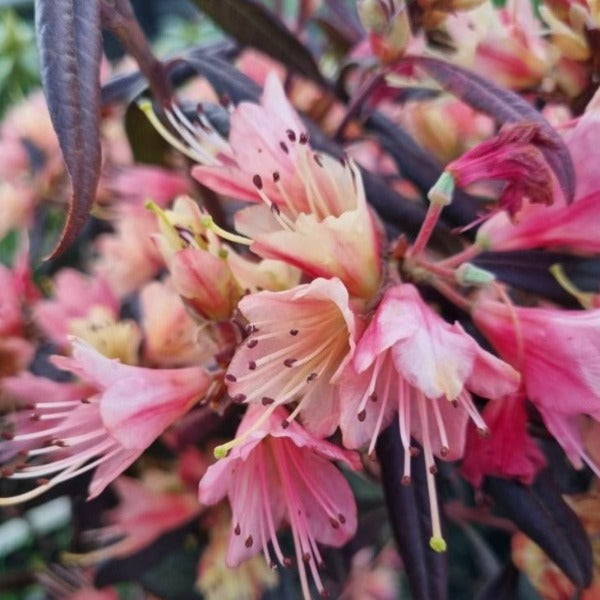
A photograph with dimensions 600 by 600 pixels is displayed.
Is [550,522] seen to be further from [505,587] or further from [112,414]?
[112,414]

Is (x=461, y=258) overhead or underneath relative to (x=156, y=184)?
underneath

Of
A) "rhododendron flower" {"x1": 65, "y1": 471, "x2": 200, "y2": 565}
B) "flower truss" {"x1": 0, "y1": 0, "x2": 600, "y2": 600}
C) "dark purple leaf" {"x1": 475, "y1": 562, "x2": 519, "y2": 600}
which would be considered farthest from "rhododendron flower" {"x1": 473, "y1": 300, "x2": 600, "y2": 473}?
"rhododendron flower" {"x1": 65, "y1": 471, "x2": 200, "y2": 565}

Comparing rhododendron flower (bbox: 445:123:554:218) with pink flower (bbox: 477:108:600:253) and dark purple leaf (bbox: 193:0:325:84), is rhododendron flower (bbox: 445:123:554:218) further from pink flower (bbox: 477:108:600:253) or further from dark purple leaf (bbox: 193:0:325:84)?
dark purple leaf (bbox: 193:0:325:84)

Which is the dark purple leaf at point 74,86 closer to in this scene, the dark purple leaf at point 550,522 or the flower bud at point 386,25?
the flower bud at point 386,25

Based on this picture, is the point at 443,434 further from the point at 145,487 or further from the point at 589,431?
the point at 145,487

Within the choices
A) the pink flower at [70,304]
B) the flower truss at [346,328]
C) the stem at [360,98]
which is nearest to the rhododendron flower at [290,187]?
the flower truss at [346,328]

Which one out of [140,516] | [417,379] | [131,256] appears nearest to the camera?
[417,379]

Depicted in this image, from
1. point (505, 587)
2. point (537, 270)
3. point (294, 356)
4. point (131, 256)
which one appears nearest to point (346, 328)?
point (294, 356)
